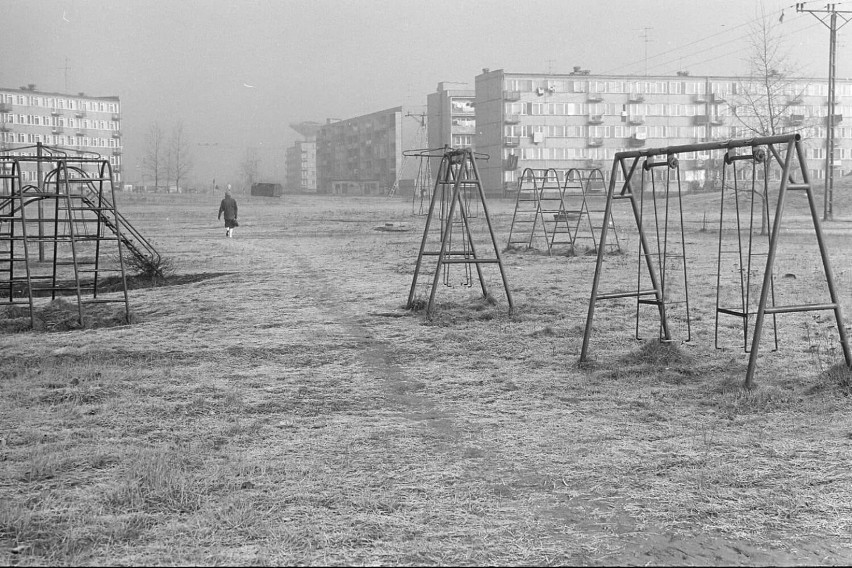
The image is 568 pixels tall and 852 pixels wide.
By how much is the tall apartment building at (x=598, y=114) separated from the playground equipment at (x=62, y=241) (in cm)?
6582

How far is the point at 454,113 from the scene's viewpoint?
95.6 meters

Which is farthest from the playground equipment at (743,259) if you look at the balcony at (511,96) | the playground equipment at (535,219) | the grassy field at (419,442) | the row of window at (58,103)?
the row of window at (58,103)

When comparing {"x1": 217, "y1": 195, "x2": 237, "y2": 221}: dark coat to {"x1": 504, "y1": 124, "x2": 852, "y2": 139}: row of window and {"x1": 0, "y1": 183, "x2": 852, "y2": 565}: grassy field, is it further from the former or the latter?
{"x1": 504, "y1": 124, "x2": 852, "y2": 139}: row of window

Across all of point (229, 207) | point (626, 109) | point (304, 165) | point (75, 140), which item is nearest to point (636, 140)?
point (626, 109)

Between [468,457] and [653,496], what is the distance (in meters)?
1.12

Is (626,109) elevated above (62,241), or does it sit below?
above

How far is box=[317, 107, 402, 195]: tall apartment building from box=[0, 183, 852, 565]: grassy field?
9419 cm

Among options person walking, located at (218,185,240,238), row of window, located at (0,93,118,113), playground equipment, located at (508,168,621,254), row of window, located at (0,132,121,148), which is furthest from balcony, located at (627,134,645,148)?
person walking, located at (218,185,240,238)

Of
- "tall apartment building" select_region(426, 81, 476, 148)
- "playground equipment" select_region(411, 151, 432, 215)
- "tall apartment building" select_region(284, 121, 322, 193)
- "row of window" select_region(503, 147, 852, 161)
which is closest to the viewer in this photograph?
"playground equipment" select_region(411, 151, 432, 215)

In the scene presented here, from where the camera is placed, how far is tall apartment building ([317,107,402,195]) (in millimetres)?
111438

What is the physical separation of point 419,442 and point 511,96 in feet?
268

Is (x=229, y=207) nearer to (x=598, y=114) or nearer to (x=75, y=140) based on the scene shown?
(x=598, y=114)

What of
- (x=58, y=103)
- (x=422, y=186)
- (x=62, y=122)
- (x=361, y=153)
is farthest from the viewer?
(x=361, y=153)

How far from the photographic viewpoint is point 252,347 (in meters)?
8.67
